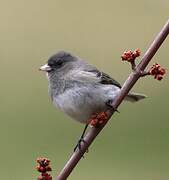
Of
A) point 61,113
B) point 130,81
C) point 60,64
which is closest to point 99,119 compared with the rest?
point 130,81

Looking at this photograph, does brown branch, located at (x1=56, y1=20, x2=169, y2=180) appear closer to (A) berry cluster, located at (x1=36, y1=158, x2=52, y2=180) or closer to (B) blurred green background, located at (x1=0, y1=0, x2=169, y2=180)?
(A) berry cluster, located at (x1=36, y1=158, x2=52, y2=180)

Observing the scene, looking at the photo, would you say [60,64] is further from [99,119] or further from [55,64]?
[99,119]

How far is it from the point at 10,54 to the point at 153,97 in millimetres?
1719

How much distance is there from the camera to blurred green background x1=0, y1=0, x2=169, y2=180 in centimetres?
678

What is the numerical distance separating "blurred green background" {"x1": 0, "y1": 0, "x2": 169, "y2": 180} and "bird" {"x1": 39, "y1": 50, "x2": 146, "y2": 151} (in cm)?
207

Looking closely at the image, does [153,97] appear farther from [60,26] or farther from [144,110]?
[60,26]

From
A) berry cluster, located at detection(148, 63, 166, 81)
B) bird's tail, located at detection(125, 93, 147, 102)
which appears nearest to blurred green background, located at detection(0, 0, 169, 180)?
bird's tail, located at detection(125, 93, 147, 102)

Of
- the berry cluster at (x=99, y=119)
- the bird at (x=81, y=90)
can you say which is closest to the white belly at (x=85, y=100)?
the bird at (x=81, y=90)

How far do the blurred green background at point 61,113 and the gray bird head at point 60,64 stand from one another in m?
1.94

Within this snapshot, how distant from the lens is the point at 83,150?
2.77 m

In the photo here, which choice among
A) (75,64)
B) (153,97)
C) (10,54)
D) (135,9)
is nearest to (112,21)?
(135,9)

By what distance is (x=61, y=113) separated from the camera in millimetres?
7434

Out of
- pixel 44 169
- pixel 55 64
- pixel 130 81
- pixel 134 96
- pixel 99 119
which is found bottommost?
pixel 55 64

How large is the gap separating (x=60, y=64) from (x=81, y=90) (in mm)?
470
